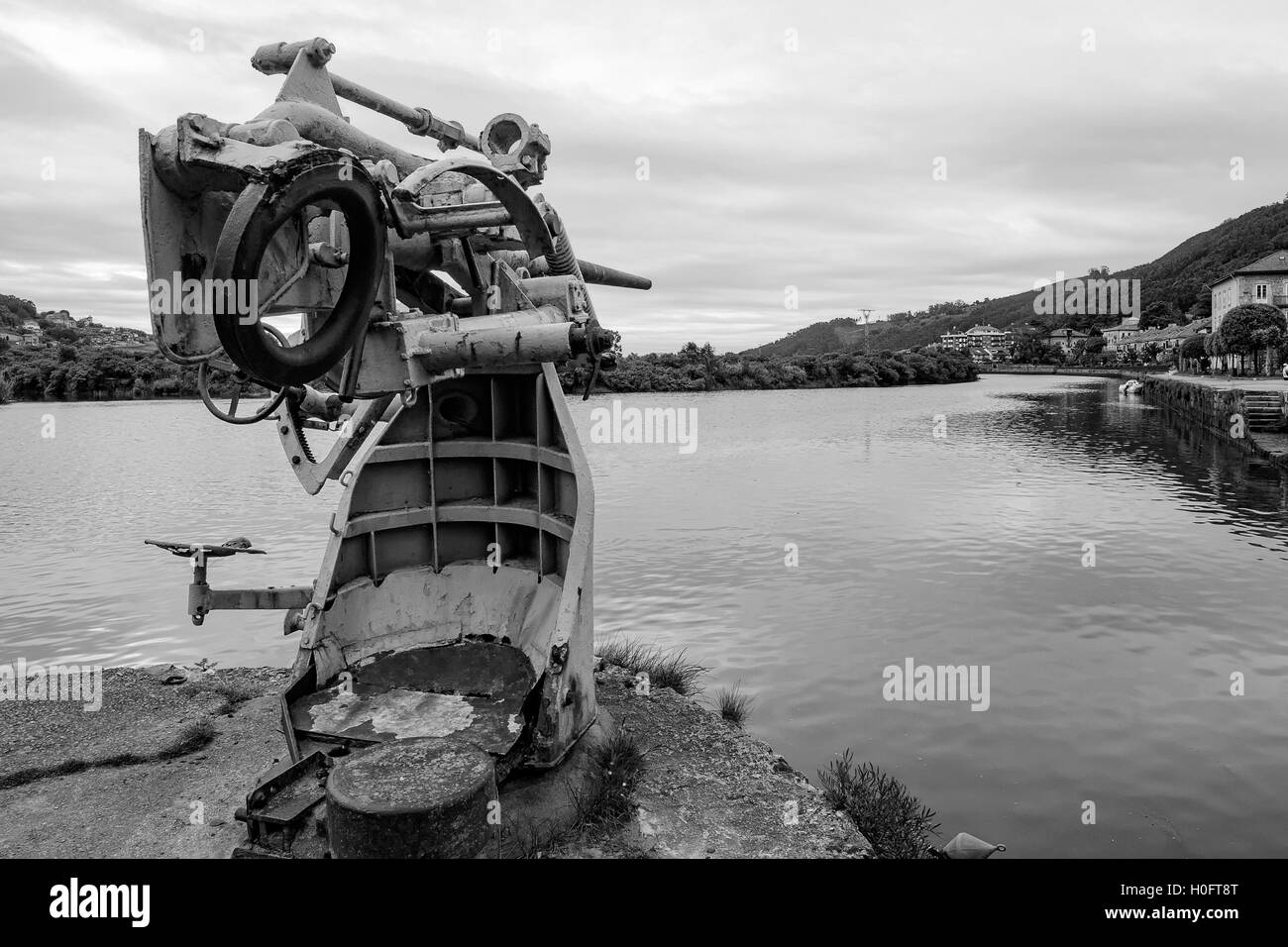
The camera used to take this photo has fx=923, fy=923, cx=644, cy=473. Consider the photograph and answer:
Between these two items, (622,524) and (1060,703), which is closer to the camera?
(1060,703)

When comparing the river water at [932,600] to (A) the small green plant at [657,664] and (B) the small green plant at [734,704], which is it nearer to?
(B) the small green plant at [734,704]

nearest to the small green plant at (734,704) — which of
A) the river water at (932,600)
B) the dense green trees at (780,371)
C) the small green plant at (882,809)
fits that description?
the river water at (932,600)

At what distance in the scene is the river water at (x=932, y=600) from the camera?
902 cm

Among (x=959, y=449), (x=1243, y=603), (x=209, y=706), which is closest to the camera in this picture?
(x=209, y=706)

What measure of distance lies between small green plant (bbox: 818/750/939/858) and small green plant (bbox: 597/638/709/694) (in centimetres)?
210

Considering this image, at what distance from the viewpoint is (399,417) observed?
900 centimetres

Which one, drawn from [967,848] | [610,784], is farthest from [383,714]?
[967,848]

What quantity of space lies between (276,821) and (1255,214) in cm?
18761

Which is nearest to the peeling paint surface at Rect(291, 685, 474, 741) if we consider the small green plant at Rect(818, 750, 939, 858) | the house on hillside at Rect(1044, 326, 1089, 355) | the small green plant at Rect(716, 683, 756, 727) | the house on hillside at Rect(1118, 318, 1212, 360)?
the small green plant at Rect(818, 750, 939, 858)

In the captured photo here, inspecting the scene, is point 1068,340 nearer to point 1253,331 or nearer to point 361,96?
point 1253,331

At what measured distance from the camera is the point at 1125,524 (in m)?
21.0

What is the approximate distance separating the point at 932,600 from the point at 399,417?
964 cm
